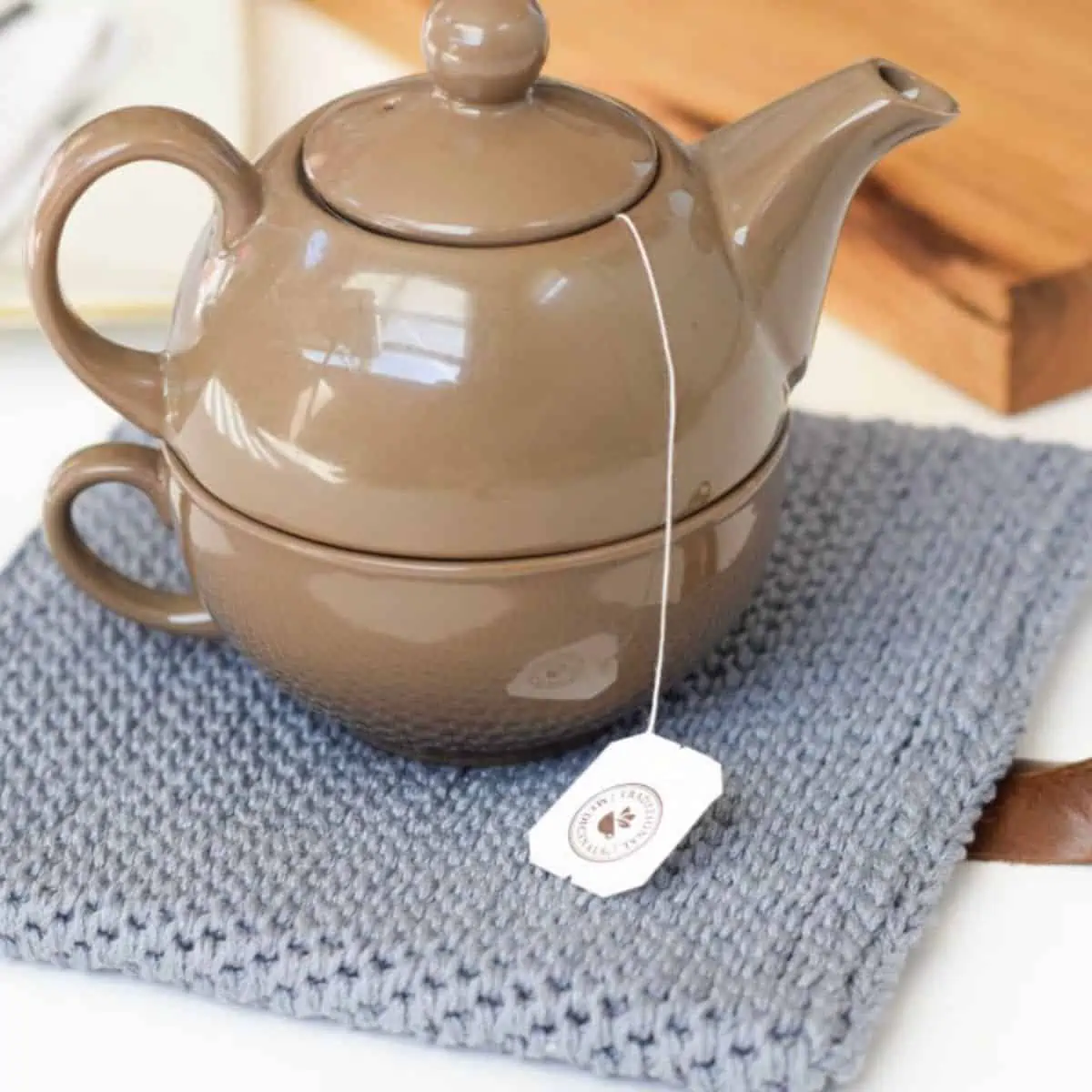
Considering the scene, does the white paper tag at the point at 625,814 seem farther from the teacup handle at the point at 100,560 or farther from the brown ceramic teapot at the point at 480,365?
the teacup handle at the point at 100,560

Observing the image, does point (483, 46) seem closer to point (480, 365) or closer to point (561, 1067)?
point (480, 365)

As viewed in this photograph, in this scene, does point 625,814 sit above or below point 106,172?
below

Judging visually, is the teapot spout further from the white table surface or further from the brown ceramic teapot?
the white table surface

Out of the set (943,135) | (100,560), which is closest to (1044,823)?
(100,560)

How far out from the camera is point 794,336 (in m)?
0.66

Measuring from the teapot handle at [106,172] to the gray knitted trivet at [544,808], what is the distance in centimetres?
15

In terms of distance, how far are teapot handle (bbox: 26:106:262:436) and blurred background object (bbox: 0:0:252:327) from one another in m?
0.36

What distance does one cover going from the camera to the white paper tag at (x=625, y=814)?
61cm

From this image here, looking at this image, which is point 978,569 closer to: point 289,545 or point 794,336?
point 794,336

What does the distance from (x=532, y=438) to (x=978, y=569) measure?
0.32m

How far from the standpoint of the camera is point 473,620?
1.96 ft

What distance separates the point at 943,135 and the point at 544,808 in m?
0.59

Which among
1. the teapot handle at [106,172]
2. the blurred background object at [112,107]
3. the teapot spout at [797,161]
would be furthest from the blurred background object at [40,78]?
the teapot spout at [797,161]

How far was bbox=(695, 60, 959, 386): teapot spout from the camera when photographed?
630 millimetres
